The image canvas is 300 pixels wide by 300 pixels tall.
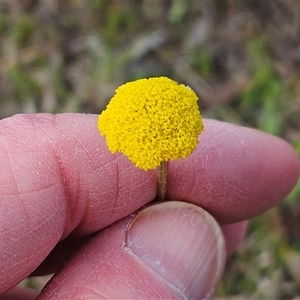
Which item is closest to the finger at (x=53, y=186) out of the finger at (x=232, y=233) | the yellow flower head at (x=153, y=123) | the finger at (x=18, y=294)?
the yellow flower head at (x=153, y=123)

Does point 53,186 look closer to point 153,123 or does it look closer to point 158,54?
point 153,123

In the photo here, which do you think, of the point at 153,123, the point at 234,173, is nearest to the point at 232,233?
the point at 234,173

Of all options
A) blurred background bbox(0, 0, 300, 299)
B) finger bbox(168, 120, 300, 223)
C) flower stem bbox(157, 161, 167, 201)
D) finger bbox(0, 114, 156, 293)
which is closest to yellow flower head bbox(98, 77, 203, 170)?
flower stem bbox(157, 161, 167, 201)

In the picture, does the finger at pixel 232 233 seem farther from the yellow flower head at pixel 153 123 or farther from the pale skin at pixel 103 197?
the yellow flower head at pixel 153 123

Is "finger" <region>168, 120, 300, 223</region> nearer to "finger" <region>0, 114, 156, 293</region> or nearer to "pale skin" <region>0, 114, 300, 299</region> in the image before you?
"pale skin" <region>0, 114, 300, 299</region>

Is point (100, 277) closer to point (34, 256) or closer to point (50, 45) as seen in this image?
point (34, 256)

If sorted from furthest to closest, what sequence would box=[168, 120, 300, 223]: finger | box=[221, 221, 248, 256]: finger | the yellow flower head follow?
box=[221, 221, 248, 256]: finger → box=[168, 120, 300, 223]: finger → the yellow flower head
